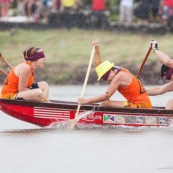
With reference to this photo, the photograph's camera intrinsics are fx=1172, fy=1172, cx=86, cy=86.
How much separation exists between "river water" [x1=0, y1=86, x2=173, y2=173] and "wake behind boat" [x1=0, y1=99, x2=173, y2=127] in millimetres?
180

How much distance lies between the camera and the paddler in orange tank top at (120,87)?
71.5ft

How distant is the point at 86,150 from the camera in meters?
19.1

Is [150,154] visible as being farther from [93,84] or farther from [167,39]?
[167,39]

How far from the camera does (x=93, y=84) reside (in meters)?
39.4

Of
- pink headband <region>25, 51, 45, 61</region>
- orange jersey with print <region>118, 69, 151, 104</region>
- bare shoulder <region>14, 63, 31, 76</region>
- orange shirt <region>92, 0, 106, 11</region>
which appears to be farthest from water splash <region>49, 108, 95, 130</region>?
orange shirt <region>92, 0, 106, 11</region>

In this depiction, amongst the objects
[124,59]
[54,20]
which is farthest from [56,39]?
[124,59]

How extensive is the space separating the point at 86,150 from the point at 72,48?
2416cm

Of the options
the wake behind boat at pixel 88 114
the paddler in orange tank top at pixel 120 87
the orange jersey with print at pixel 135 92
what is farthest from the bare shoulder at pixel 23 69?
the orange jersey with print at pixel 135 92

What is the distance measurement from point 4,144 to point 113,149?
6.42 feet

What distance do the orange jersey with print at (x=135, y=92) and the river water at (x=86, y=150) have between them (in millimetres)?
621

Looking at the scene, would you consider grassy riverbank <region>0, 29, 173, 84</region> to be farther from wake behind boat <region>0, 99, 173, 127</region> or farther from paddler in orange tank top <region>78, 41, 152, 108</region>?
wake behind boat <region>0, 99, 173, 127</region>

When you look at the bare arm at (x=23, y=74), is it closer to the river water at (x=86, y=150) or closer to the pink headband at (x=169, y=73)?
the river water at (x=86, y=150)

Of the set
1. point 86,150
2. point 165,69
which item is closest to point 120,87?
point 165,69

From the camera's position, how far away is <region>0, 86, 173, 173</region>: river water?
17.4m
